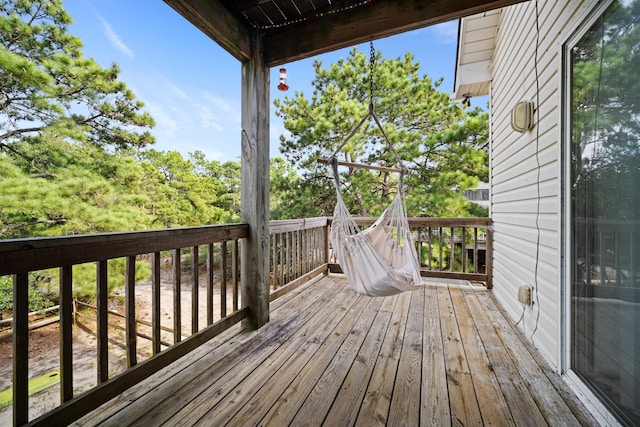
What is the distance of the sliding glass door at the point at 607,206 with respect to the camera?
1063 mm

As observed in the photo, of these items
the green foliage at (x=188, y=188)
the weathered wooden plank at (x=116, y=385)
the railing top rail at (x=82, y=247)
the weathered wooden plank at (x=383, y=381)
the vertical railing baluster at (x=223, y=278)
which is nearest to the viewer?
the railing top rail at (x=82, y=247)

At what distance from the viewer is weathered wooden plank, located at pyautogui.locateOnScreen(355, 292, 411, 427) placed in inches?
49.0

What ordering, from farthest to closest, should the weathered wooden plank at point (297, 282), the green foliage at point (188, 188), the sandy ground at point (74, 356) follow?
the green foliage at point (188, 188)
the sandy ground at point (74, 356)
the weathered wooden plank at point (297, 282)

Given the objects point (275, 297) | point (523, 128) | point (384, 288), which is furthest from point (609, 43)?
point (275, 297)

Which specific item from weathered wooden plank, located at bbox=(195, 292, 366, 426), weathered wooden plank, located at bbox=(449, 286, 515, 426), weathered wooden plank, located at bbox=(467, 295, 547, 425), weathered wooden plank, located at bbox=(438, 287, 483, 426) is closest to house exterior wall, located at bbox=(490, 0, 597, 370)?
weathered wooden plank, located at bbox=(467, 295, 547, 425)

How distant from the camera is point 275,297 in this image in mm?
2797

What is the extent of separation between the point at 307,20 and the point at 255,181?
3.93 ft

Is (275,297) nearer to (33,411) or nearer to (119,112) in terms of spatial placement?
(33,411)

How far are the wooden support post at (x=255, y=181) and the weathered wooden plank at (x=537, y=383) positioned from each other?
5.71 feet

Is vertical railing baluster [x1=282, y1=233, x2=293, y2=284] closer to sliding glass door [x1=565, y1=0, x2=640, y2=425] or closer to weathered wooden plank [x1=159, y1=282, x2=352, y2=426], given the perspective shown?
weathered wooden plank [x1=159, y1=282, x2=352, y2=426]

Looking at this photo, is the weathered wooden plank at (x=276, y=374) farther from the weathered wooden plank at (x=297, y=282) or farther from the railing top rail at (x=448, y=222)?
the railing top rail at (x=448, y=222)

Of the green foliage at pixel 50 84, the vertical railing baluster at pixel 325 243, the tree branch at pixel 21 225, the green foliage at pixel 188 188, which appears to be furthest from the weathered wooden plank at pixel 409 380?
the green foliage at pixel 188 188

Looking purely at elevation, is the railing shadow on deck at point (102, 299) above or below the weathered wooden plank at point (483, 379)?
above

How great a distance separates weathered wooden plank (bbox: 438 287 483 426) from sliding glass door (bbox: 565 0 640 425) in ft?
1.70
